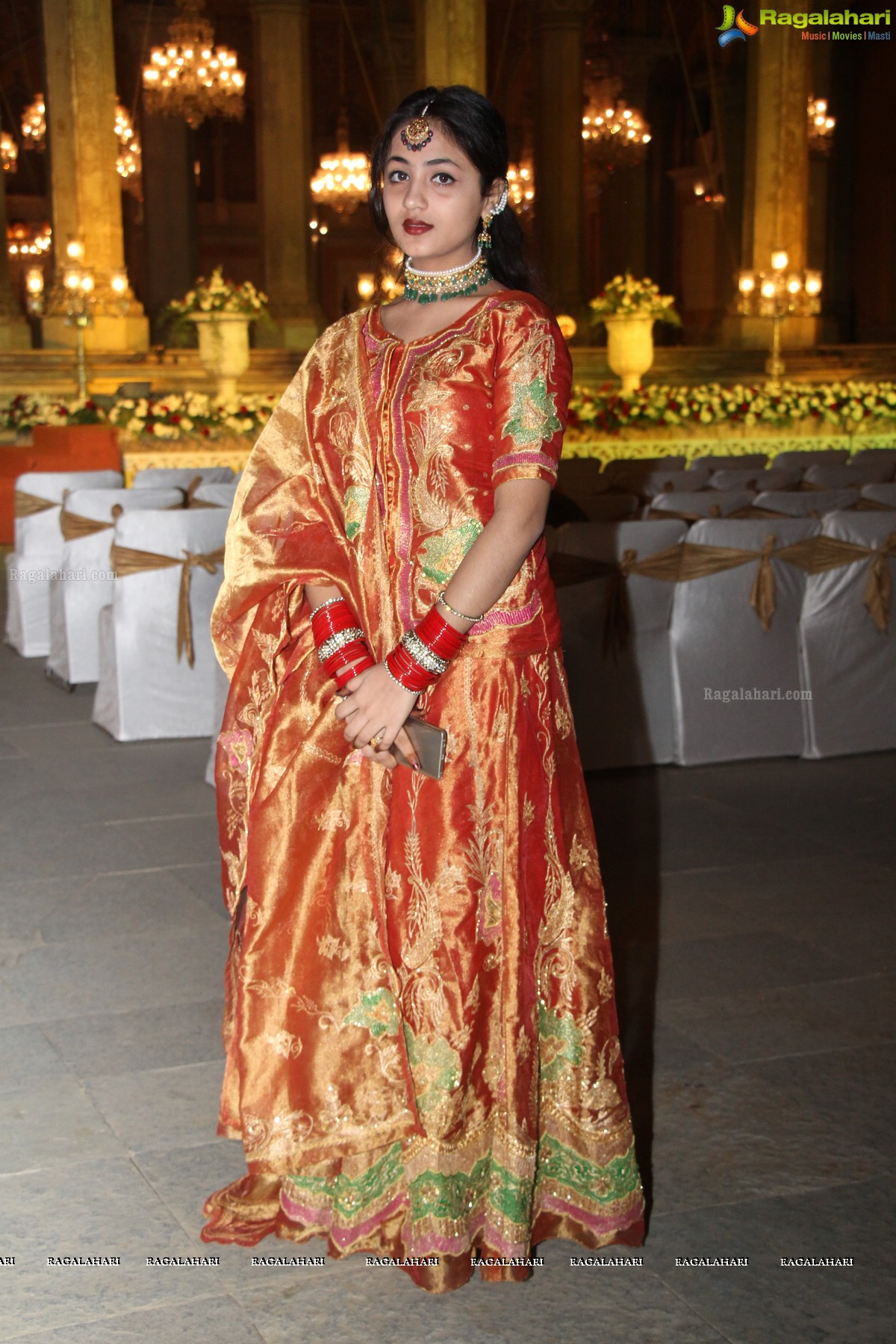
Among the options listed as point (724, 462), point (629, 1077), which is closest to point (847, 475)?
point (724, 462)

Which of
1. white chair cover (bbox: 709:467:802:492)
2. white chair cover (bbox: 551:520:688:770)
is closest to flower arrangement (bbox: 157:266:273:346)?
white chair cover (bbox: 709:467:802:492)

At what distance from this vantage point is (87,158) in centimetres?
1688

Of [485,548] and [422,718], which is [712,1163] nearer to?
[422,718]

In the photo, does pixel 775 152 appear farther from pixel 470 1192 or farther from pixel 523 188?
pixel 470 1192

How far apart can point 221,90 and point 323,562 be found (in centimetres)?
1484

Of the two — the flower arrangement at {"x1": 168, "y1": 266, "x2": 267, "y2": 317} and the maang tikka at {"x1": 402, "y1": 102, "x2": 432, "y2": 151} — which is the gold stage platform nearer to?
the flower arrangement at {"x1": 168, "y1": 266, "x2": 267, "y2": 317}

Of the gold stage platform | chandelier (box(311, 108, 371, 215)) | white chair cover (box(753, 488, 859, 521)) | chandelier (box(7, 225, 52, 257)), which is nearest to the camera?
white chair cover (box(753, 488, 859, 521))

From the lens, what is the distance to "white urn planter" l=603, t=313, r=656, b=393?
612 inches

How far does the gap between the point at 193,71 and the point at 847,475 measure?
997 cm

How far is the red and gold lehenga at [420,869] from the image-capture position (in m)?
2.16

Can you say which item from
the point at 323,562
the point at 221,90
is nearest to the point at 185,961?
the point at 323,562

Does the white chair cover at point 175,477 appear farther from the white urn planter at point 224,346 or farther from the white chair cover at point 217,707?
the white urn planter at point 224,346

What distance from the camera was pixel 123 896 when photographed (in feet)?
13.5

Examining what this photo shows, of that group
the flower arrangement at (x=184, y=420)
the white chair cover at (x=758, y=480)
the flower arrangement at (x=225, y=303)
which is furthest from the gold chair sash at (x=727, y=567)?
the flower arrangement at (x=225, y=303)
